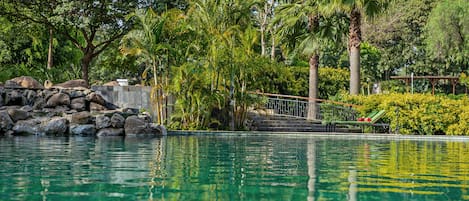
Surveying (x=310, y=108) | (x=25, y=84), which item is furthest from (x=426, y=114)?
(x=25, y=84)

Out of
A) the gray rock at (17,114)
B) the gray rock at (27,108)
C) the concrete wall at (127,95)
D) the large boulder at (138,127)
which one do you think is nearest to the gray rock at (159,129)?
the large boulder at (138,127)

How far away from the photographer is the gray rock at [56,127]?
62.2 feet

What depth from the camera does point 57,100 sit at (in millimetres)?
21719

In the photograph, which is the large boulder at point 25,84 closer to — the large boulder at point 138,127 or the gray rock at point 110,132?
the gray rock at point 110,132

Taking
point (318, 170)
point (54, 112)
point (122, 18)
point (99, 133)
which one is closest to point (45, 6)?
point (122, 18)

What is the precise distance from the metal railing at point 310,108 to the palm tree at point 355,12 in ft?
3.71

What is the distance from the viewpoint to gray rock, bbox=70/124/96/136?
1884 centimetres

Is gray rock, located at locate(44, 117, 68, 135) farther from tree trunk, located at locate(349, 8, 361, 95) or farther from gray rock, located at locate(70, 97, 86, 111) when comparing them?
tree trunk, located at locate(349, 8, 361, 95)

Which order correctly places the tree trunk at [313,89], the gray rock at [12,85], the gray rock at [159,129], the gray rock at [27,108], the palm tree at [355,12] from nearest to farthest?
the gray rock at [159,129], the gray rock at [27,108], the gray rock at [12,85], the palm tree at [355,12], the tree trunk at [313,89]

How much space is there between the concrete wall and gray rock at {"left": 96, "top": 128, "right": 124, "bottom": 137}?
5626 mm

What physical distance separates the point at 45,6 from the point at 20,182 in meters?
25.1

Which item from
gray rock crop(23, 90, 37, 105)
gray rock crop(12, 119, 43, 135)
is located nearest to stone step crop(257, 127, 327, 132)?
gray rock crop(23, 90, 37, 105)

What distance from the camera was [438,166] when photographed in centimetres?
934

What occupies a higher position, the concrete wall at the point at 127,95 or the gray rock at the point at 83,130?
the concrete wall at the point at 127,95
